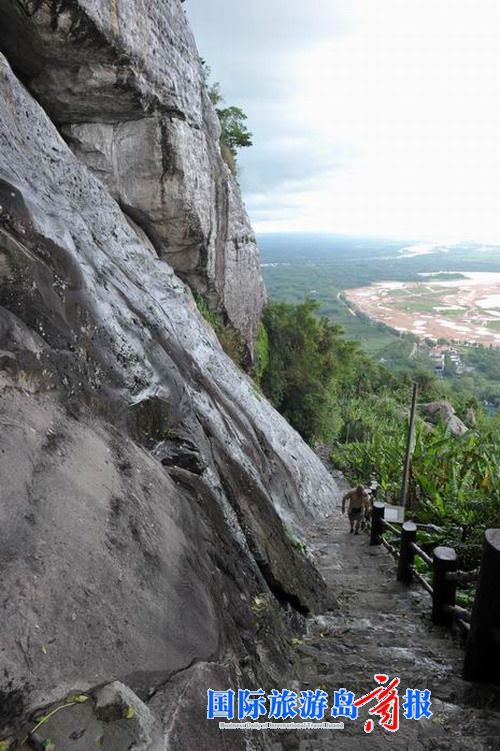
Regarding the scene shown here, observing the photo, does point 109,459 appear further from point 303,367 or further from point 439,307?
point 439,307

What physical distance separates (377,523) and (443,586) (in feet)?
12.5

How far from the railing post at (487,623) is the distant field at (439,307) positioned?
105 metres

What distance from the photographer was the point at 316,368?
77.6ft

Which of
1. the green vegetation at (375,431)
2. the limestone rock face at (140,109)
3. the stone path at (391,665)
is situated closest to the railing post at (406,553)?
the stone path at (391,665)

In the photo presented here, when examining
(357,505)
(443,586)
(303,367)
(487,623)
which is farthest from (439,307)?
(487,623)

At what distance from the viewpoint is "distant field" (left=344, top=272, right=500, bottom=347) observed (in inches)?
4317

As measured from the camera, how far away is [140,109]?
9.73m

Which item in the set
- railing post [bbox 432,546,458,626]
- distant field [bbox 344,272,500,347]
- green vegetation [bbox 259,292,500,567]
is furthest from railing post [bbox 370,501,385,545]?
distant field [bbox 344,272,500,347]

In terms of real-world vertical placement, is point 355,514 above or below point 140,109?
below

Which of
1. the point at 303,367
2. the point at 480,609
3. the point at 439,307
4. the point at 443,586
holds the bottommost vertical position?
the point at 439,307

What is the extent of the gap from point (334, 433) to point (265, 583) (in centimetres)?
2082

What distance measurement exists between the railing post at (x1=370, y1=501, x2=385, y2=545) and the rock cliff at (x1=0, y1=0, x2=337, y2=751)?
160 centimetres

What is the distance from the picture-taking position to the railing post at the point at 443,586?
5098 mm

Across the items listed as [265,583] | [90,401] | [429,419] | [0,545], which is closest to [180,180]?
[90,401]
